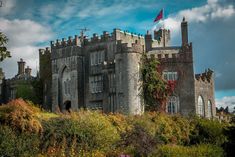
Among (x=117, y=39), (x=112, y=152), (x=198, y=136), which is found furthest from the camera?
(x=117, y=39)

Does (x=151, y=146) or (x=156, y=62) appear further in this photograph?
(x=156, y=62)

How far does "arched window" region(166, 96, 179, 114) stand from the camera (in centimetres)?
4844

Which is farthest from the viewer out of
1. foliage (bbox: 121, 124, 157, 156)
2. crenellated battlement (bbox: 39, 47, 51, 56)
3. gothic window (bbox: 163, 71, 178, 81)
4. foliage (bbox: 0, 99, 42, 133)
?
crenellated battlement (bbox: 39, 47, 51, 56)

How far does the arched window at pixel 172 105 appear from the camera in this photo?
4844 cm

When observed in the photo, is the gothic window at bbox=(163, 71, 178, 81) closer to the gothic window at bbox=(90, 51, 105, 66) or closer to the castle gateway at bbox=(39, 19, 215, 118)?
the castle gateway at bbox=(39, 19, 215, 118)

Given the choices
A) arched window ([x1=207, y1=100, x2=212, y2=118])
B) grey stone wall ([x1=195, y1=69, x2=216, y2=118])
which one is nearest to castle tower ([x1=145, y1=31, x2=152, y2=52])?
grey stone wall ([x1=195, y1=69, x2=216, y2=118])

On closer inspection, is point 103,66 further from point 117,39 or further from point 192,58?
point 192,58

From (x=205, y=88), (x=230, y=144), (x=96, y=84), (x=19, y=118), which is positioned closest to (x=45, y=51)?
(x=96, y=84)

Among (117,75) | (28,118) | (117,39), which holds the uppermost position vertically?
(117,39)

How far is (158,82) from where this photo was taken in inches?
1882

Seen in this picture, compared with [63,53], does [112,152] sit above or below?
below

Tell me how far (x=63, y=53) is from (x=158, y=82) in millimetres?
13029

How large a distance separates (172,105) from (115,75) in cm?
653

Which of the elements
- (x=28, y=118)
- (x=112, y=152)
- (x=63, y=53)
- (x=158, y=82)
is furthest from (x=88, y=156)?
(x=63, y=53)
